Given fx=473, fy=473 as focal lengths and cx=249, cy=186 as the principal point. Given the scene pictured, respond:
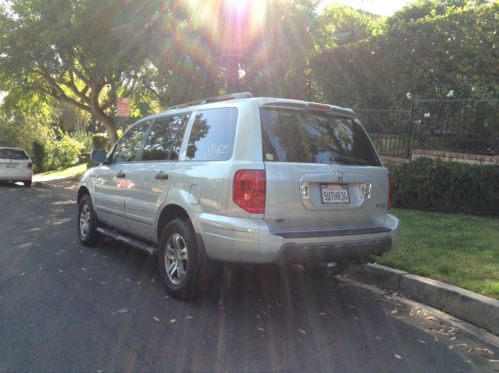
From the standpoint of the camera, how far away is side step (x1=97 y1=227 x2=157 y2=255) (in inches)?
205

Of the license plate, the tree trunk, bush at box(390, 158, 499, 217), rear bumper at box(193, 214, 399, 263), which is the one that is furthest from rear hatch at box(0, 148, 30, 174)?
the license plate

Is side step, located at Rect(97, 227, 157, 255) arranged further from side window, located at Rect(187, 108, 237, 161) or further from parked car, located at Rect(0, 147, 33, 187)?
parked car, located at Rect(0, 147, 33, 187)

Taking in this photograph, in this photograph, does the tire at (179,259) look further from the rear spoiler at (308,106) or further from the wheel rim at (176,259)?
the rear spoiler at (308,106)

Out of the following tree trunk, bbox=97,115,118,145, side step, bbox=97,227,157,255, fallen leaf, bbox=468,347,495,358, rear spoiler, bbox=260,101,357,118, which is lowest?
fallen leaf, bbox=468,347,495,358

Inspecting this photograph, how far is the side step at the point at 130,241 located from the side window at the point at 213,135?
3.90ft

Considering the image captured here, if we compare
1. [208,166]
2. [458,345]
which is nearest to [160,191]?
[208,166]

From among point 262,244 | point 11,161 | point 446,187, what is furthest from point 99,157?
point 11,161

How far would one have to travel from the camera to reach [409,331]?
4059mm

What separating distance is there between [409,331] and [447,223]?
414 cm

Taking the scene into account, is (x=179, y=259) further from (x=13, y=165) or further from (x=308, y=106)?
(x=13, y=165)

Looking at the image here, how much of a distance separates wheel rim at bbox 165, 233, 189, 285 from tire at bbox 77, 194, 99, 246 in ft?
7.83

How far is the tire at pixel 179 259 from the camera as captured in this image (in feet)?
14.3

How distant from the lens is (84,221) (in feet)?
23.5

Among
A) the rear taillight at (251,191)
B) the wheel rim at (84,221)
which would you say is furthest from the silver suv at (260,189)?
the wheel rim at (84,221)
